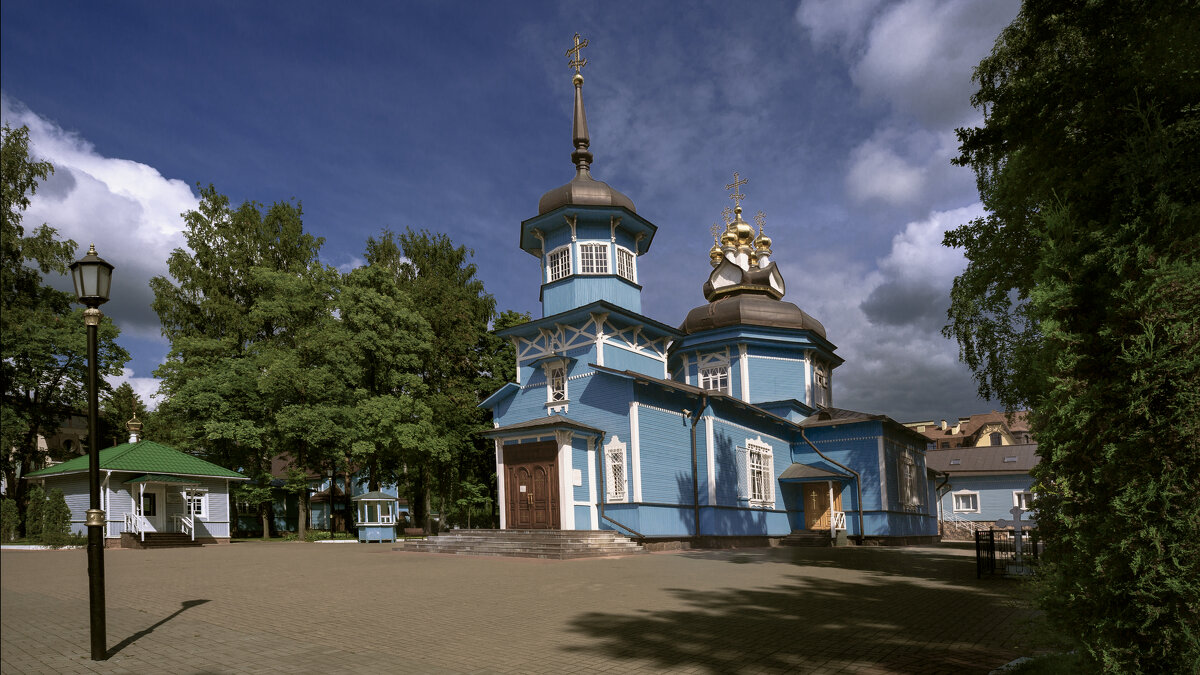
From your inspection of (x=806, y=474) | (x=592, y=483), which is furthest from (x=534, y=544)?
(x=806, y=474)

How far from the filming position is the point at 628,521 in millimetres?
21141

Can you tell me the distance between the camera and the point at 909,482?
31.3 metres

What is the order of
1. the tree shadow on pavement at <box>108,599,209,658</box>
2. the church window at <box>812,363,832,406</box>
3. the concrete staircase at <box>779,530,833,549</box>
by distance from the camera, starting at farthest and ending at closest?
the church window at <box>812,363,832,406</box>, the concrete staircase at <box>779,530,833,549</box>, the tree shadow on pavement at <box>108,599,209,658</box>

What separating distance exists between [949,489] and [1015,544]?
34.4m

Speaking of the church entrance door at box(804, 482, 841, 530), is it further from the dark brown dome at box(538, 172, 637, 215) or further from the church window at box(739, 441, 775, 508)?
the dark brown dome at box(538, 172, 637, 215)

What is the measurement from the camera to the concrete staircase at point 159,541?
81.1 ft

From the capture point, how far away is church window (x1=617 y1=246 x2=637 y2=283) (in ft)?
82.9

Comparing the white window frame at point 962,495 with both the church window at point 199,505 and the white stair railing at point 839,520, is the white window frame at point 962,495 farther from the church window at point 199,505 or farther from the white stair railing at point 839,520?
the church window at point 199,505

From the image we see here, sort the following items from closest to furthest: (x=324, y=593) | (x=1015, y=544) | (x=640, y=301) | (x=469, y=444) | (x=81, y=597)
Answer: (x=81, y=597)
(x=324, y=593)
(x=1015, y=544)
(x=640, y=301)
(x=469, y=444)

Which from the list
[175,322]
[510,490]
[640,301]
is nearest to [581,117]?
[640,301]

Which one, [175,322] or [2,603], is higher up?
[175,322]

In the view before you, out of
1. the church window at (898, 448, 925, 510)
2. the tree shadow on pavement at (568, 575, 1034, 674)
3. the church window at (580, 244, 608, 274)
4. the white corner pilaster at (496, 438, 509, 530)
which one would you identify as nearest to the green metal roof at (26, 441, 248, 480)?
the white corner pilaster at (496, 438, 509, 530)

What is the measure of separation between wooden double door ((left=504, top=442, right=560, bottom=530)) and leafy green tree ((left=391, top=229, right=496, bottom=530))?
977 centimetres

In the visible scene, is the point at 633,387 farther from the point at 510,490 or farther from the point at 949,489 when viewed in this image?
the point at 949,489
